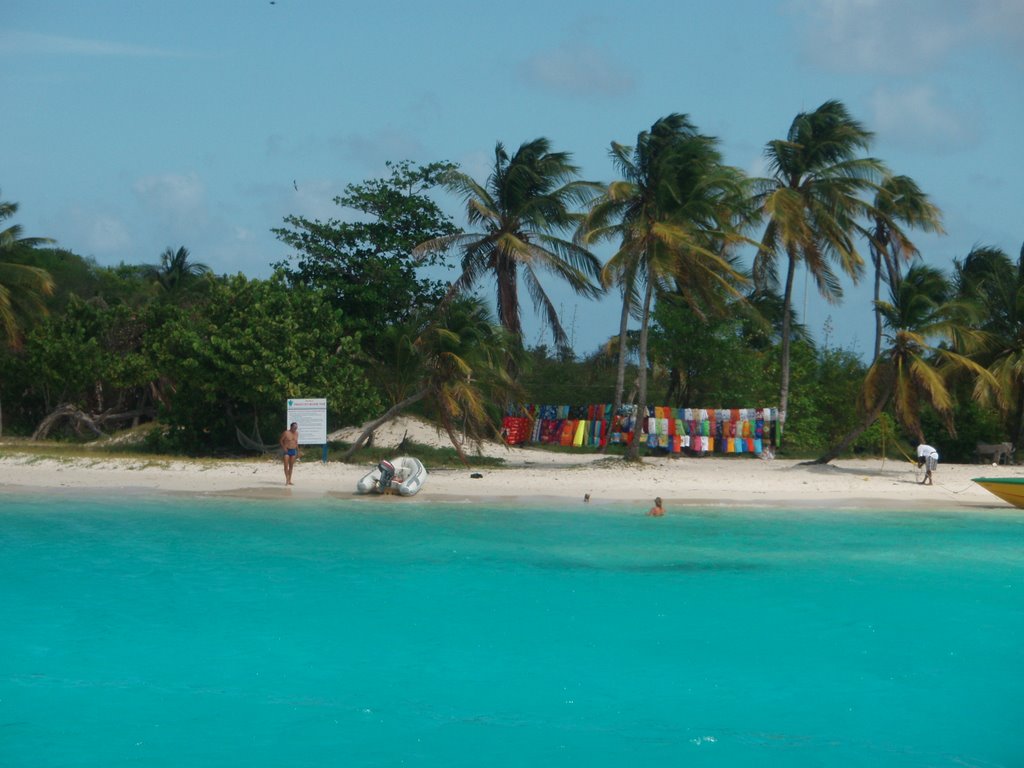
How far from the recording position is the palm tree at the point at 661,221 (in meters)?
25.2

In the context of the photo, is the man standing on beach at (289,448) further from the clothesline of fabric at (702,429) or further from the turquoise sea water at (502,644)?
the clothesline of fabric at (702,429)

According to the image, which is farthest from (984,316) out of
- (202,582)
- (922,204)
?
(202,582)

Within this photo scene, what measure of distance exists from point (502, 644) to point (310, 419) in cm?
1286

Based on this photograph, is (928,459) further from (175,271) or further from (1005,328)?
(175,271)

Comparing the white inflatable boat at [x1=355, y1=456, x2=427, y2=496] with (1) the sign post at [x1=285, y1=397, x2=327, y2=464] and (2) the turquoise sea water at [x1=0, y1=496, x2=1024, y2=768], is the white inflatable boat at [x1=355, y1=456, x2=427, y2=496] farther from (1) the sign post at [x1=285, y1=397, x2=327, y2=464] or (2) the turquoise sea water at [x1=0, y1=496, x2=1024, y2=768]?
(1) the sign post at [x1=285, y1=397, x2=327, y2=464]

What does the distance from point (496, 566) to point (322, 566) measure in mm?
2490

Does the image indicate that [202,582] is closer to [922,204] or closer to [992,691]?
[992,691]

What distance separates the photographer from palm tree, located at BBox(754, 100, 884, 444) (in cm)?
2795

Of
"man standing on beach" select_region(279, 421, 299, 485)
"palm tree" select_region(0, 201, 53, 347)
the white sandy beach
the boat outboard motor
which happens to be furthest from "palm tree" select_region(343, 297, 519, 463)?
"palm tree" select_region(0, 201, 53, 347)

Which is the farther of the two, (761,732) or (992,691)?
(992,691)

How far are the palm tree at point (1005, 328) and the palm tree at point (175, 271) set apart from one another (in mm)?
26681

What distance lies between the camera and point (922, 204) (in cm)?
3192

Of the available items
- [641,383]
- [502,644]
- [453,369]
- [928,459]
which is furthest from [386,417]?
[502,644]

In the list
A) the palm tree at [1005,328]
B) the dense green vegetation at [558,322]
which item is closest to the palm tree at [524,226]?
the dense green vegetation at [558,322]
